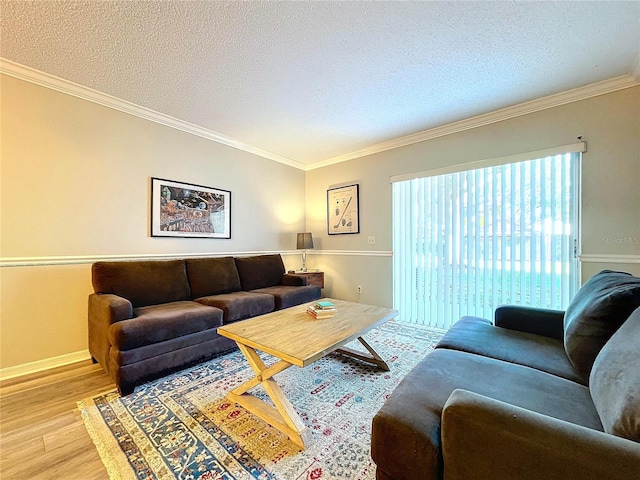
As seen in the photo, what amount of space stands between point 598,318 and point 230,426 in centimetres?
198

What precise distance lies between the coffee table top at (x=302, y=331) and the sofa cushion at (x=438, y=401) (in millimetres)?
485

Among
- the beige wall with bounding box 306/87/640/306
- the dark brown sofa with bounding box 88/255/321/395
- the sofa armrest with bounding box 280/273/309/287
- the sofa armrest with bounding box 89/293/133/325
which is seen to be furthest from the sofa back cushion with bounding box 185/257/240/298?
the beige wall with bounding box 306/87/640/306

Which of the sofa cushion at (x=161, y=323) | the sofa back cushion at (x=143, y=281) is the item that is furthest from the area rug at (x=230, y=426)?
the sofa back cushion at (x=143, y=281)

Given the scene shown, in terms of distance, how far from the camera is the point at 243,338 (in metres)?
1.60

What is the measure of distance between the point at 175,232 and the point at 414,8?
304cm

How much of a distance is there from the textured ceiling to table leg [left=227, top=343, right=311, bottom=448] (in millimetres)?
2122

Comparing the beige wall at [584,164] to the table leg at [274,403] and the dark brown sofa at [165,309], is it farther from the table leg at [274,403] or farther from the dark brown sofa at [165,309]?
the table leg at [274,403]

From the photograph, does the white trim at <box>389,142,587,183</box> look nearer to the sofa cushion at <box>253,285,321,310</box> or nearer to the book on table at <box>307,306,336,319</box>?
the sofa cushion at <box>253,285,321,310</box>

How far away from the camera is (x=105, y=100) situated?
253cm

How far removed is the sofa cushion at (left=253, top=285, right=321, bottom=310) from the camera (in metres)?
2.98

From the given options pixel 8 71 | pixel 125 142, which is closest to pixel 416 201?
pixel 125 142

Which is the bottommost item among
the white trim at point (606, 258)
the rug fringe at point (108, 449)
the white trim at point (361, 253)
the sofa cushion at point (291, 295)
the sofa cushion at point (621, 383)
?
the rug fringe at point (108, 449)

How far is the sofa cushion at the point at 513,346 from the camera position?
4.37ft

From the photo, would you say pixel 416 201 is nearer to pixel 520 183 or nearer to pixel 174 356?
pixel 520 183
